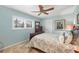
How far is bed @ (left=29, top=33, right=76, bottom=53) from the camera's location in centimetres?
155

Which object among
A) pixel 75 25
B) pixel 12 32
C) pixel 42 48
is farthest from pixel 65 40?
pixel 12 32

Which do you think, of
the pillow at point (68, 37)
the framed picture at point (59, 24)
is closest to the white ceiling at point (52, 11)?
the framed picture at point (59, 24)

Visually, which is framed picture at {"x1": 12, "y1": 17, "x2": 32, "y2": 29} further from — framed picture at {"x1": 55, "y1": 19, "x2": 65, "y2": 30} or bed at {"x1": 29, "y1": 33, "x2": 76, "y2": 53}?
framed picture at {"x1": 55, "y1": 19, "x2": 65, "y2": 30}

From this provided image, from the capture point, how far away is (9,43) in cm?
157

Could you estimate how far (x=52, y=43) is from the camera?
1587mm

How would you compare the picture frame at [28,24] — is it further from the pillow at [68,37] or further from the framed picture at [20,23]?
the pillow at [68,37]

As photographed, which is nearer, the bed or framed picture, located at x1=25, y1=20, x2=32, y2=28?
the bed

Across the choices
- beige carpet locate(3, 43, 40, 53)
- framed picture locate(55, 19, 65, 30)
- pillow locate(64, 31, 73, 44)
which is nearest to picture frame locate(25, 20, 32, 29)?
beige carpet locate(3, 43, 40, 53)

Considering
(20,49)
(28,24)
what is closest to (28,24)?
(28,24)

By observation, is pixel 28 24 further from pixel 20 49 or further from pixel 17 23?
pixel 20 49

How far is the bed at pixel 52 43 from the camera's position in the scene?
61.1 inches
